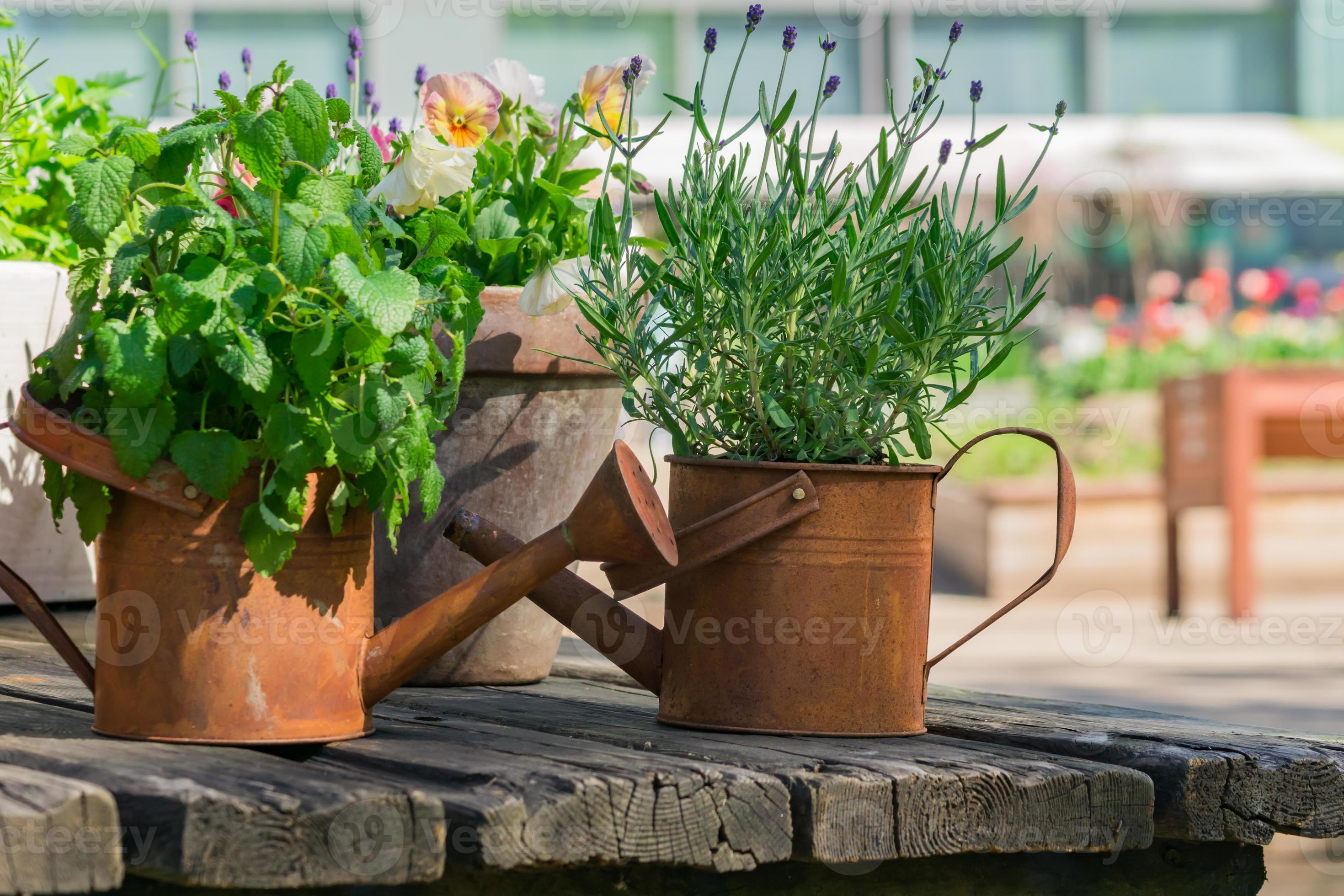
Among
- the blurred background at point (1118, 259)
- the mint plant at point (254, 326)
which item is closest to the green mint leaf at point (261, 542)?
the mint plant at point (254, 326)

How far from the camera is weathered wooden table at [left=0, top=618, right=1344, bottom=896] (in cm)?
97

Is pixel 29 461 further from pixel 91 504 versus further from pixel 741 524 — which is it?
pixel 741 524

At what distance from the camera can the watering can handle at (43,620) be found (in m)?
1.24

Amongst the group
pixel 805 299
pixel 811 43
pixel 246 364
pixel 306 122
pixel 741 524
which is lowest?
pixel 741 524

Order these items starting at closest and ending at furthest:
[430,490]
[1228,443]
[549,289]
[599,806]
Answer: [599,806] < [430,490] < [549,289] < [1228,443]

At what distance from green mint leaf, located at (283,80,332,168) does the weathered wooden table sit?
50 centimetres

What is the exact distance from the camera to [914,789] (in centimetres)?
116

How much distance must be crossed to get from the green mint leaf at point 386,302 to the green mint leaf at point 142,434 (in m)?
0.18

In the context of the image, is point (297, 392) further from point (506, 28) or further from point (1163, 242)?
point (1163, 242)

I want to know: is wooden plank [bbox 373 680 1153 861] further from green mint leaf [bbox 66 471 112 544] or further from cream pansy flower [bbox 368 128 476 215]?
cream pansy flower [bbox 368 128 476 215]

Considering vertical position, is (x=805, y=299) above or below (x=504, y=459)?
above

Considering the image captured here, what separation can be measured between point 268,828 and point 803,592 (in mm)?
556

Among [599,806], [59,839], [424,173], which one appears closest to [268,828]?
[59,839]

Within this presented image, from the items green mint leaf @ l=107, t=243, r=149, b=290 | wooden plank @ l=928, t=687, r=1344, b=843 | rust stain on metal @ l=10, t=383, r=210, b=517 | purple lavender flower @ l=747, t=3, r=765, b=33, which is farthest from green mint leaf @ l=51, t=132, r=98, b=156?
wooden plank @ l=928, t=687, r=1344, b=843
